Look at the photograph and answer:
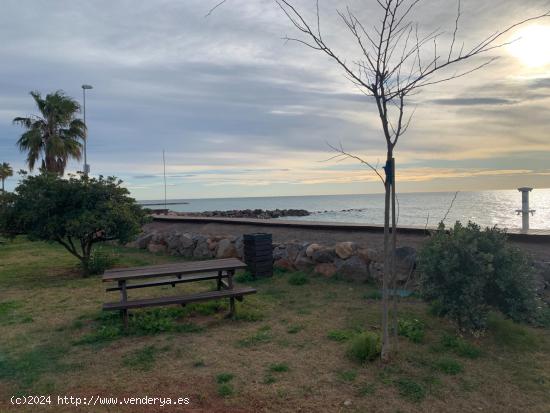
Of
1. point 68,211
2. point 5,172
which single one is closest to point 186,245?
point 68,211

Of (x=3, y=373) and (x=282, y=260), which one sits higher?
(x=282, y=260)

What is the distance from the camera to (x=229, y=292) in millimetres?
5605

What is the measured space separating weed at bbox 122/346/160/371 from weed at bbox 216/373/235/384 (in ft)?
2.37

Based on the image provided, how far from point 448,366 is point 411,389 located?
0.58m

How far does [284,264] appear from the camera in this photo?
8570 millimetres

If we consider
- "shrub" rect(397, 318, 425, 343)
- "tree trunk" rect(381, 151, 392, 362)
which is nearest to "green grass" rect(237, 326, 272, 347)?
"tree trunk" rect(381, 151, 392, 362)

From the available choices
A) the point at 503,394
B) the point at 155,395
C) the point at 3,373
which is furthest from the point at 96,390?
the point at 503,394

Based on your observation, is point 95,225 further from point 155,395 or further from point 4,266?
point 155,395

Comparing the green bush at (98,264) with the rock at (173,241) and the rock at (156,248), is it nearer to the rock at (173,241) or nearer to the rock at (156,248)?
the rock at (173,241)

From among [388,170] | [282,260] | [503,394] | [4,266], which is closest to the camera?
[503,394]

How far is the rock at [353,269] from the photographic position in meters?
7.28

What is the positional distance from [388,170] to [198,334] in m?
2.89

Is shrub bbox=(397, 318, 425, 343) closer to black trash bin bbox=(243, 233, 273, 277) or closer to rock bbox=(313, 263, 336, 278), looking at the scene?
rock bbox=(313, 263, 336, 278)

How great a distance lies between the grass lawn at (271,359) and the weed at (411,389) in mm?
15
